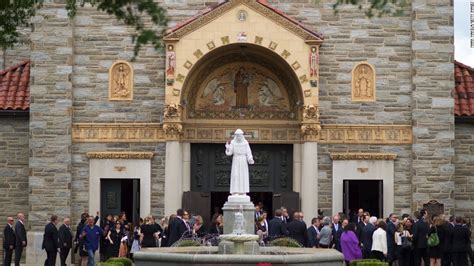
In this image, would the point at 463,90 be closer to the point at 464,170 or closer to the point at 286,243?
the point at 464,170

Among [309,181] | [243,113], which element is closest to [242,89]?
[243,113]

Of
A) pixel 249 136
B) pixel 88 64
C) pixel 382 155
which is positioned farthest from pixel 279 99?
pixel 88 64

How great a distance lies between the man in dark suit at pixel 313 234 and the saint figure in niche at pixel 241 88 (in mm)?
5599

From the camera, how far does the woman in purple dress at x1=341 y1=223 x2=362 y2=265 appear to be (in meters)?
30.2

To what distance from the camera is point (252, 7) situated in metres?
34.7

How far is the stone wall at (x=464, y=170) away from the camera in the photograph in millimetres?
36156

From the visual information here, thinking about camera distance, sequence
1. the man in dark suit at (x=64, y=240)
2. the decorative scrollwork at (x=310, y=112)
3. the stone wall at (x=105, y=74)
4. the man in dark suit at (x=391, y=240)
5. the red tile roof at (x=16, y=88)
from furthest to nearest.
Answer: the red tile roof at (x=16, y=88) < the stone wall at (x=105, y=74) < the decorative scrollwork at (x=310, y=112) < the man in dark suit at (x=64, y=240) < the man in dark suit at (x=391, y=240)

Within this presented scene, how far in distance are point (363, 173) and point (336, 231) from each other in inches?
161

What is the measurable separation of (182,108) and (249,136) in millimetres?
2385

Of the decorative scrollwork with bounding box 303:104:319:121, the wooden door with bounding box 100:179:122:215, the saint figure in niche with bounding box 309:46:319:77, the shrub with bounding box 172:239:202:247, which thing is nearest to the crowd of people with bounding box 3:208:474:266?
the shrub with bounding box 172:239:202:247

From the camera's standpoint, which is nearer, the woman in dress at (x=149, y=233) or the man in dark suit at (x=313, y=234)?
the man in dark suit at (x=313, y=234)

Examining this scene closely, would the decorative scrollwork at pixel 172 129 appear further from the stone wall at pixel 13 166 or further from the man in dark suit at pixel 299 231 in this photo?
the man in dark suit at pixel 299 231

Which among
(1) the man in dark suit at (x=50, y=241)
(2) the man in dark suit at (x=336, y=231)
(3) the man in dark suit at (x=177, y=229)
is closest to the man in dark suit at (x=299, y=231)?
(2) the man in dark suit at (x=336, y=231)

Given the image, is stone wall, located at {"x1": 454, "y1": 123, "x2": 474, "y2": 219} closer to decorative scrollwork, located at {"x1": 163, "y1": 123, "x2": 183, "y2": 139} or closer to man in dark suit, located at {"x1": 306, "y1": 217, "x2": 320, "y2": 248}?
man in dark suit, located at {"x1": 306, "y1": 217, "x2": 320, "y2": 248}
